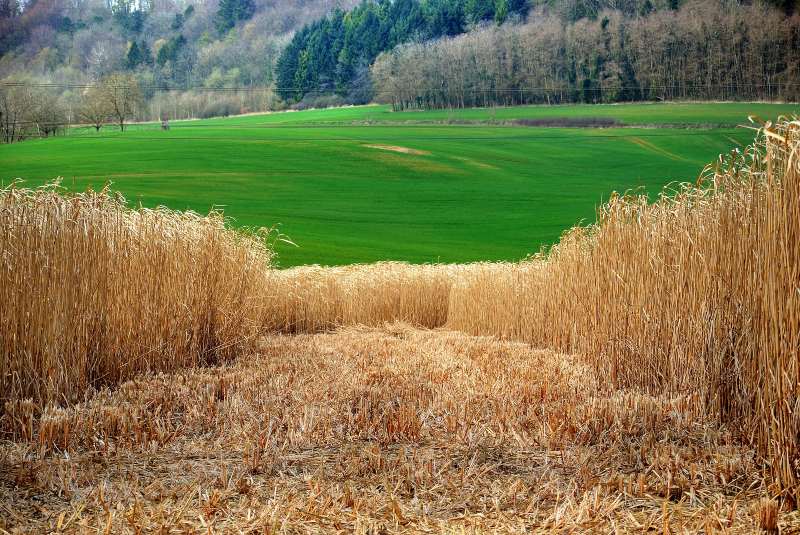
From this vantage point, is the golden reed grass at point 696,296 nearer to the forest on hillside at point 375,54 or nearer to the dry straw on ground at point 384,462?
the dry straw on ground at point 384,462

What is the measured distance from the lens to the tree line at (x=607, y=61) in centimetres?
1369

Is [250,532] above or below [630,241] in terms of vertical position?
below

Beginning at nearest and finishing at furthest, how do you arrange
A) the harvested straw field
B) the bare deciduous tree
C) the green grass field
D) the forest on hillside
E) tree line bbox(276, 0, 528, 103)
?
the harvested straw field → the bare deciduous tree → the forest on hillside → the green grass field → tree line bbox(276, 0, 528, 103)

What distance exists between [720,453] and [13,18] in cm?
1269

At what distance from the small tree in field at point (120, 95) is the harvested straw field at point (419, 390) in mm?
8382

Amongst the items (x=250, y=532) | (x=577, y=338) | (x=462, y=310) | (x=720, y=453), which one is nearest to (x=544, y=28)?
(x=462, y=310)

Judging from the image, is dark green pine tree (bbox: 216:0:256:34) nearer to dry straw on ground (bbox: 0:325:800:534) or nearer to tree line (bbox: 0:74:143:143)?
tree line (bbox: 0:74:143:143)

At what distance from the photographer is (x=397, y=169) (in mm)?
17547

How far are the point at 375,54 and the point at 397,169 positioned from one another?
8.74ft

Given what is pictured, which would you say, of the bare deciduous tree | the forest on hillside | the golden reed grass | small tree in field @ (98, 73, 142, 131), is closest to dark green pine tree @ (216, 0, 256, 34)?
the forest on hillside

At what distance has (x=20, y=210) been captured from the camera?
15.2 ft

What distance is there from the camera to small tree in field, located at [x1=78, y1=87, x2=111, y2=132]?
14164 mm

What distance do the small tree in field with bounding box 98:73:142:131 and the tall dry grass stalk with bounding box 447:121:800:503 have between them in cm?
986

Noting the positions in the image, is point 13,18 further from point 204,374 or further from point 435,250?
point 204,374
